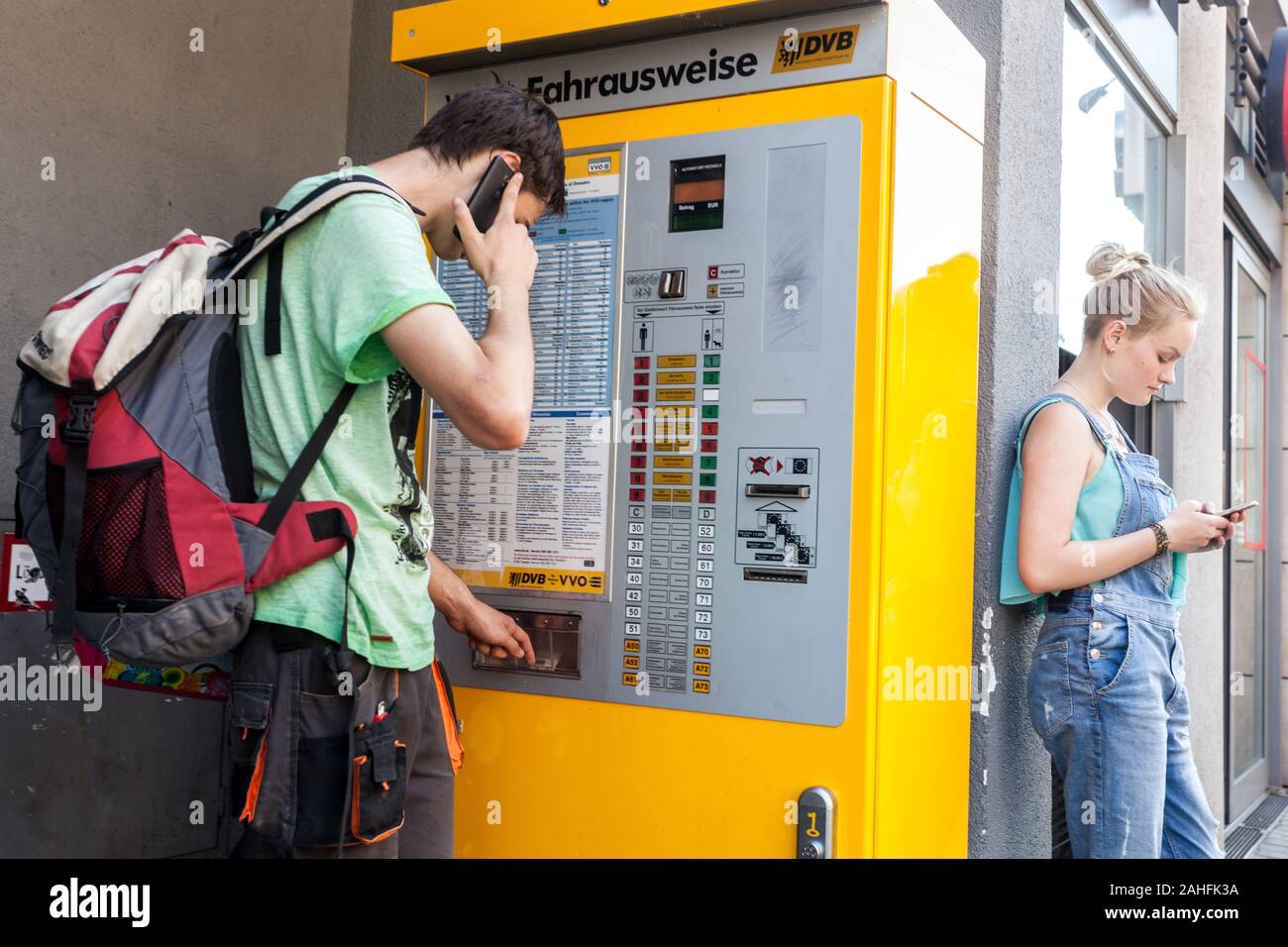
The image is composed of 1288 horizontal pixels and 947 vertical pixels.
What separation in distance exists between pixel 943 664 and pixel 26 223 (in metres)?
2.47

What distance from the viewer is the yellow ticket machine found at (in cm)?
228

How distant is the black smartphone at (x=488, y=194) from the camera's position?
199 centimetres

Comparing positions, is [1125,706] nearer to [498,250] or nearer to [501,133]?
[498,250]

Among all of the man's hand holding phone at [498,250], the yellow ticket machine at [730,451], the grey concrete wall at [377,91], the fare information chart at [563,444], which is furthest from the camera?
the grey concrete wall at [377,91]

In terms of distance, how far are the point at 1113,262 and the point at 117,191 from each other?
8.81 ft

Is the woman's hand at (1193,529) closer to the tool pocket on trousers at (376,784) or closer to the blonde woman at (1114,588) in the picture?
the blonde woman at (1114,588)

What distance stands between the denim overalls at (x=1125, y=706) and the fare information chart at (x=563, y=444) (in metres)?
1.19

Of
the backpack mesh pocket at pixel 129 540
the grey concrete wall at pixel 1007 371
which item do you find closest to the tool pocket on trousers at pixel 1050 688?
the grey concrete wall at pixel 1007 371

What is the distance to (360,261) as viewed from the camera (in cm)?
169

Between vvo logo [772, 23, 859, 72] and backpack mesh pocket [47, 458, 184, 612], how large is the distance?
153cm

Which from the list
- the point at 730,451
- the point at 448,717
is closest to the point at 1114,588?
the point at 730,451

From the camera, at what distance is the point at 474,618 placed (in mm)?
2422

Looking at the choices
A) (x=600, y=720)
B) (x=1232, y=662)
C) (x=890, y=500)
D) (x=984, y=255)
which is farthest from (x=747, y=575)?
(x=1232, y=662)

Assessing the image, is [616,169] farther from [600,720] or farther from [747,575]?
[600,720]
